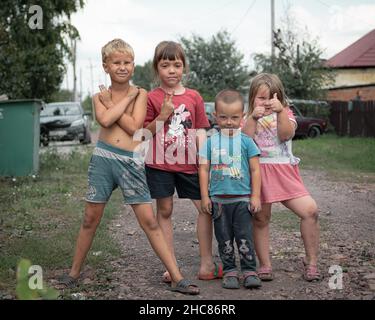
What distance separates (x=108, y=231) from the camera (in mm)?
5945

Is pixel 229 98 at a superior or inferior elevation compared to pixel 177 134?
superior

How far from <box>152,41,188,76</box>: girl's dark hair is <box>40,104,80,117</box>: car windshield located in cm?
1629

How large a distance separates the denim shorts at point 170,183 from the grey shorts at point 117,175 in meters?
0.19

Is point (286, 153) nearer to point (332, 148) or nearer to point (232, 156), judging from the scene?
point (232, 156)

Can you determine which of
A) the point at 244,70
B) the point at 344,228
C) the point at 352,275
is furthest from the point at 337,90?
the point at 352,275

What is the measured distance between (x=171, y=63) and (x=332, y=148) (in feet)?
44.4

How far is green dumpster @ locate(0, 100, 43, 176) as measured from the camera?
9.87m

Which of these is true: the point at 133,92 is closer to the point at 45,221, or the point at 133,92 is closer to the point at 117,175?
the point at 117,175

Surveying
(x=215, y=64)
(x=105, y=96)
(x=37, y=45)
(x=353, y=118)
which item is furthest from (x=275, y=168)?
(x=215, y=64)

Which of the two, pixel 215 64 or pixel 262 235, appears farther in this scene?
pixel 215 64

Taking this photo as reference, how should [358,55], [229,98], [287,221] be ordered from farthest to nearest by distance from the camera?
[358,55]
[287,221]
[229,98]

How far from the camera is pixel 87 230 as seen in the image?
3.99m

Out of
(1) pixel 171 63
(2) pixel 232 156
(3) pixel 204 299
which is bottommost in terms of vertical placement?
(3) pixel 204 299

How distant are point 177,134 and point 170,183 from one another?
0.35 m
